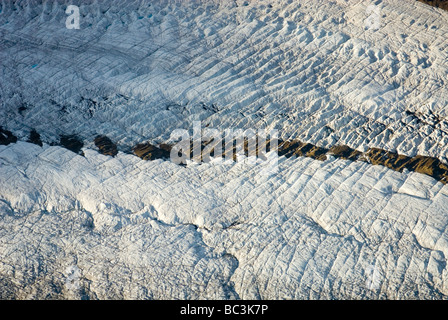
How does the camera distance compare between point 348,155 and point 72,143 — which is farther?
point 72,143

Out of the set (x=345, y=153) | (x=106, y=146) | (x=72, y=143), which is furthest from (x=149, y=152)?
(x=345, y=153)

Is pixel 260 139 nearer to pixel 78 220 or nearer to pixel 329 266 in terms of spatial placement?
pixel 329 266

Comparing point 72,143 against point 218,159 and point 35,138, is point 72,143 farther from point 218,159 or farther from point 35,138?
point 218,159

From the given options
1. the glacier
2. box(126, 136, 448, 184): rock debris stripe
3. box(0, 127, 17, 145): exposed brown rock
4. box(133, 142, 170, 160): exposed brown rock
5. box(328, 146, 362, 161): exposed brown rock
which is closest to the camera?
the glacier

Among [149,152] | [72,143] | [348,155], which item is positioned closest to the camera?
[348,155]

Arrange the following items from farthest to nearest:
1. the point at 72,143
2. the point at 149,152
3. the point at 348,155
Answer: the point at 72,143 < the point at 149,152 < the point at 348,155

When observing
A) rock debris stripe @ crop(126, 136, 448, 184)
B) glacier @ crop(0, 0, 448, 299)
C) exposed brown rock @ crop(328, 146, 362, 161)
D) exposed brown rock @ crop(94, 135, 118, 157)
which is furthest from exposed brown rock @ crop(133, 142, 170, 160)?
exposed brown rock @ crop(328, 146, 362, 161)

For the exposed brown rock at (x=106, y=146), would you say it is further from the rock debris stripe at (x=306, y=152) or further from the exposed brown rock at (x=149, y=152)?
the exposed brown rock at (x=149, y=152)

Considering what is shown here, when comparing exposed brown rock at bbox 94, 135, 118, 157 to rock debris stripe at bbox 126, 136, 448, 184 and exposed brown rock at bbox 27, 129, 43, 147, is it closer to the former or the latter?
rock debris stripe at bbox 126, 136, 448, 184

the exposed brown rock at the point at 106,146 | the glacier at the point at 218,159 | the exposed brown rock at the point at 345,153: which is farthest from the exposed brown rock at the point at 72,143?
the exposed brown rock at the point at 345,153
